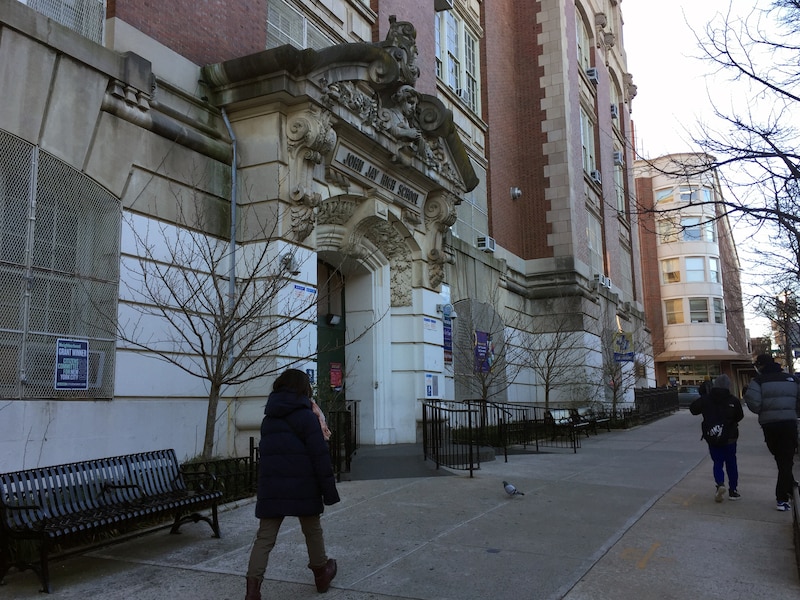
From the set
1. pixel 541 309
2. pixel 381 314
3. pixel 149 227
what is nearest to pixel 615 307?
pixel 541 309

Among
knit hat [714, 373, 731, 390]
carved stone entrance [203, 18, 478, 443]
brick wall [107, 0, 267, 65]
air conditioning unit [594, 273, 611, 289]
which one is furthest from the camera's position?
air conditioning unit [594, 273, 611, 289]

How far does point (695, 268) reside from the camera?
5928cm

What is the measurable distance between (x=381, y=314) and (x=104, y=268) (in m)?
6.55

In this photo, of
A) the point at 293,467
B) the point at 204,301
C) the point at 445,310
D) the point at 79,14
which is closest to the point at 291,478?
the point at 293,467

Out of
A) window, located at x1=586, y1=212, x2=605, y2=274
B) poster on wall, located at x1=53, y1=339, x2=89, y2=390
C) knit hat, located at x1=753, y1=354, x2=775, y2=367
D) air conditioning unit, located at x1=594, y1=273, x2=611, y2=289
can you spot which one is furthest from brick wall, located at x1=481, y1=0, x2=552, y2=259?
poster on wall, located at x1=53, y1=339, x2=89, y2=390

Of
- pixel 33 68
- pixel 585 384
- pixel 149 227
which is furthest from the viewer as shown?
pixel 585 384

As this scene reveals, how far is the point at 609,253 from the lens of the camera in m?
31.7

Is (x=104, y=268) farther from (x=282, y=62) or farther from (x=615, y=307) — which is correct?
(x=615, y=307)

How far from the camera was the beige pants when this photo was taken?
14.9ft

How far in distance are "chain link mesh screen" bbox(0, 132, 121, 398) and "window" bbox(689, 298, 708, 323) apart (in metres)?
57.5

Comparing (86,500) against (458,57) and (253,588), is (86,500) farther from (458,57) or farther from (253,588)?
(458,57)

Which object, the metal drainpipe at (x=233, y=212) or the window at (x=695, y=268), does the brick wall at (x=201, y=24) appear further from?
the window at (x=695, y=268)

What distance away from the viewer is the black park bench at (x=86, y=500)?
4914 millimetres

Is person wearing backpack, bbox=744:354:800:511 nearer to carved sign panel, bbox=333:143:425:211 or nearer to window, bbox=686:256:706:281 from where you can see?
carved sign panel, bbox=333:143:425:211
